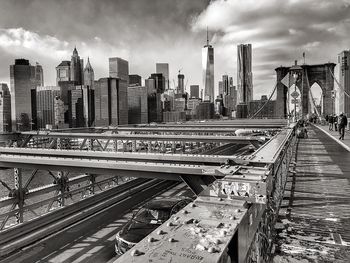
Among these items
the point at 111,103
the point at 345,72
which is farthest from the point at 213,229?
the point at 111,103

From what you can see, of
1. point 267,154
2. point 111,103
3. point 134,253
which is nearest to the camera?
point 134,253

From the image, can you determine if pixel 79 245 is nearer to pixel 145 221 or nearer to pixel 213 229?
pixel 145 221

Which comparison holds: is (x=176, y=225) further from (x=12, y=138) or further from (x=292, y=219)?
Result: (x=12, y=138)

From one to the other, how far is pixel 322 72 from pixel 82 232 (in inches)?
4892

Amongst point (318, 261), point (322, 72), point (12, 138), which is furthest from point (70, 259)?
point (322, 72)

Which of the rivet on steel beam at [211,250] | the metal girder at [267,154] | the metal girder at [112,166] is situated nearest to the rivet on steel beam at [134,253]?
the rivet on steel beam at [211,250]

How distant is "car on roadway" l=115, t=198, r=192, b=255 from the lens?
9.56 metres

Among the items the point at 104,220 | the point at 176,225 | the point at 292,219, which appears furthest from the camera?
the point at 104,220

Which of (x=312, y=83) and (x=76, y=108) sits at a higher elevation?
(x=312, y=83)

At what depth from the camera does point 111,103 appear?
17275cm

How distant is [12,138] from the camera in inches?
658

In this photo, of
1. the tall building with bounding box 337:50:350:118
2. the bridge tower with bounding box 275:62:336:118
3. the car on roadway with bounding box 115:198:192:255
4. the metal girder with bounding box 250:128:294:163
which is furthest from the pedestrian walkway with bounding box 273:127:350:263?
the bridge tower with bounding box 275:62:336:118

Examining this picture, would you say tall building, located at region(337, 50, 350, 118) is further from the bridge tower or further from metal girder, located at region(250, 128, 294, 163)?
metal girder, located at region(250, 128, 294, 163)

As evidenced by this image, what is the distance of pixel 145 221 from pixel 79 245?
2274mm
